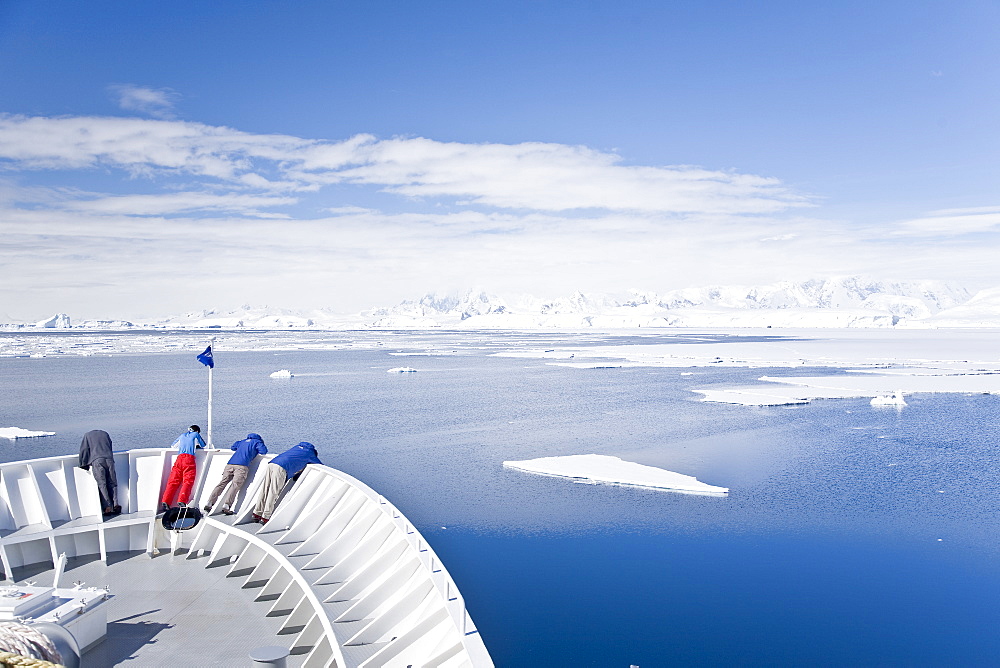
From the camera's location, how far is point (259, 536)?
5844 millimetres

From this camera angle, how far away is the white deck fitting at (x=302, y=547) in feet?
13.6

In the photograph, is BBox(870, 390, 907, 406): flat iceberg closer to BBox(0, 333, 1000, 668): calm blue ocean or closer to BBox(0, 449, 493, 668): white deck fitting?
BBox(0, 333, 1000, 668): calm blue ocean

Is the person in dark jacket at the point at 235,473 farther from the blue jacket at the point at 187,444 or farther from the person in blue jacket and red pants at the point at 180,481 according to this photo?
the blue jacket at the point at 187,444

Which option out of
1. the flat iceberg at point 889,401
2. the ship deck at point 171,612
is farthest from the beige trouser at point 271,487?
the flat iceberg at point 889,401

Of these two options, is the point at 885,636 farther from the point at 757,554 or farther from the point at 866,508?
the point at 866,508

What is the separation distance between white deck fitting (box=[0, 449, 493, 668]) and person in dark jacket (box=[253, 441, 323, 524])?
0.41ft

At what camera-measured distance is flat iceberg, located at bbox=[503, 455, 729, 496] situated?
12.2 m

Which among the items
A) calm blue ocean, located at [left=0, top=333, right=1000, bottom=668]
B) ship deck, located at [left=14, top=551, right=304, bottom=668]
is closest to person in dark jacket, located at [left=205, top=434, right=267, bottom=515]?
ship deck, located at [left=14, top=551, right=304, bottom=668]

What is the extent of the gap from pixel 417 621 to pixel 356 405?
18.9 meters

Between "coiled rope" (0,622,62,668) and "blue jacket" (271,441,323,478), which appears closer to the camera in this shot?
"coiled rope" (0,622,62,668)

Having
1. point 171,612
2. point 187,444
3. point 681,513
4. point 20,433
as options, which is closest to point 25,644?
point 171,612

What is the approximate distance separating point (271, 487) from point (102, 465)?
1525mm

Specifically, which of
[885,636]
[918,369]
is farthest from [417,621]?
[918,369]

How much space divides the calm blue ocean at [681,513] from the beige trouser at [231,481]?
2882 millimetres
